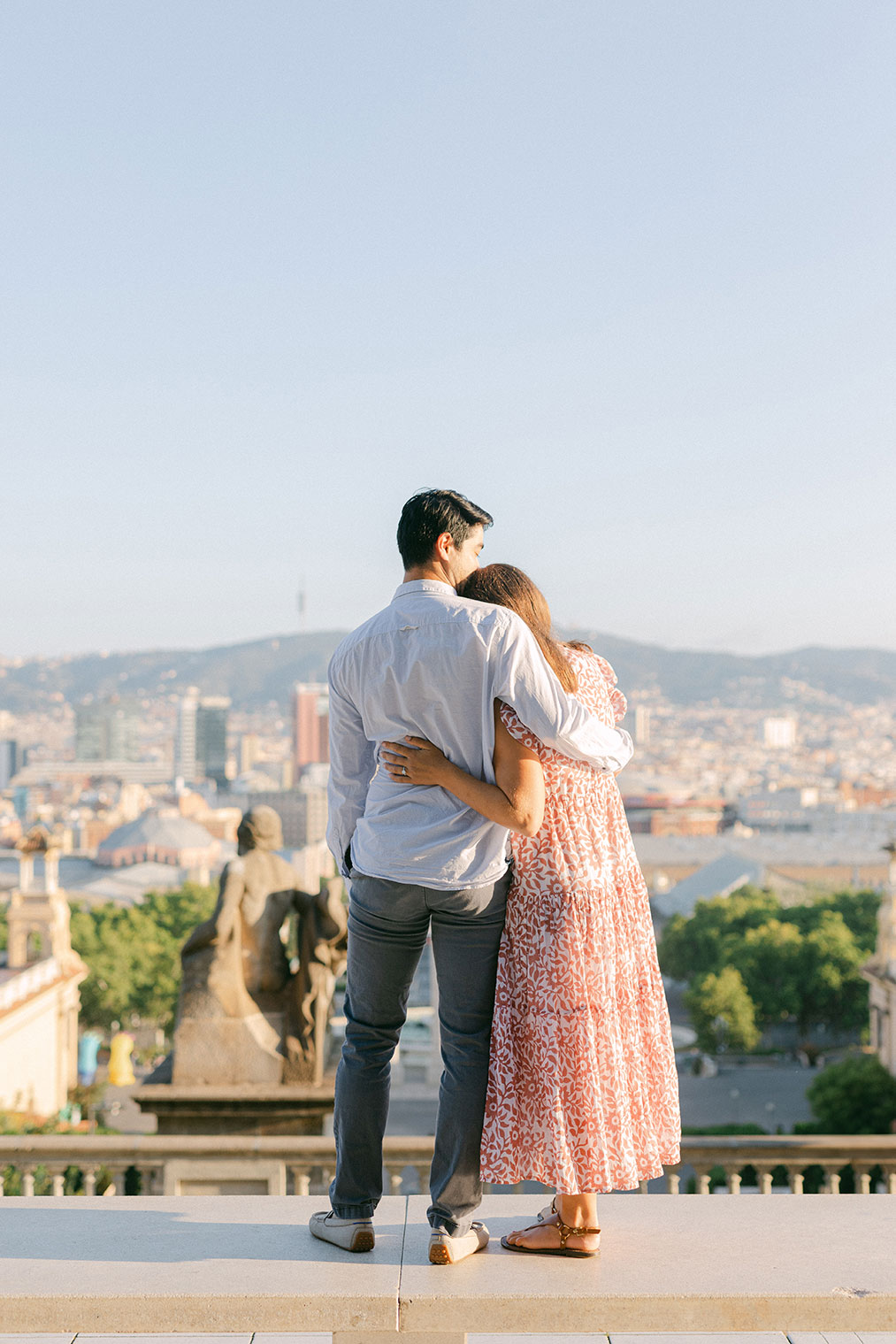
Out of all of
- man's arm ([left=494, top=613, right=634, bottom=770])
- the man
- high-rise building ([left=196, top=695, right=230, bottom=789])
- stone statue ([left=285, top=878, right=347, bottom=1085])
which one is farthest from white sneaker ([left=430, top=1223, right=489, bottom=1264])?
high-rise building ([left=196, top=695, right=230, bottom=789])

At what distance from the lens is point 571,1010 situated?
228cm

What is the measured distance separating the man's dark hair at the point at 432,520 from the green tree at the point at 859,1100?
64.6ft

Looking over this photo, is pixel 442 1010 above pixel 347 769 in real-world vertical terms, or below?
below

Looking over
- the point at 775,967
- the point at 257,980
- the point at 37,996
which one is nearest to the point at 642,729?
the point at 775,967

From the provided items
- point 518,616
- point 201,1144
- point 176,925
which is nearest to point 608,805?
point 518,616

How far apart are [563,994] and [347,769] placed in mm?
584

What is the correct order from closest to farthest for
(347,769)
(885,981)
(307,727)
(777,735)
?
(347,769)
(885,981)
(307,727)
(777,735)

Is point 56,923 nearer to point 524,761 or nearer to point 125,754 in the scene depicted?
point 524,761

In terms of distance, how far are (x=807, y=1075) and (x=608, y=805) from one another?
3373cm

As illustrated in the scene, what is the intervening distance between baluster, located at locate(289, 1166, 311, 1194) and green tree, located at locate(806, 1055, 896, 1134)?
1708cm

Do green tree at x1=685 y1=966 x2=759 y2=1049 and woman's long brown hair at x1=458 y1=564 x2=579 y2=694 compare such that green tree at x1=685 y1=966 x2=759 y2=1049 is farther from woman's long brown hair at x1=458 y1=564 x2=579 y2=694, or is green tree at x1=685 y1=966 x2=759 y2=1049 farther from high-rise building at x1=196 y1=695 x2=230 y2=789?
high-rise building at x1=196 y1=695 x2=230 y2=789

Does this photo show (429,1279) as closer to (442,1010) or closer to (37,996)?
(442,1010)

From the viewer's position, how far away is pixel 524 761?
2.21 meters

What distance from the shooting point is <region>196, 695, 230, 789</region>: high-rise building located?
602 feet
